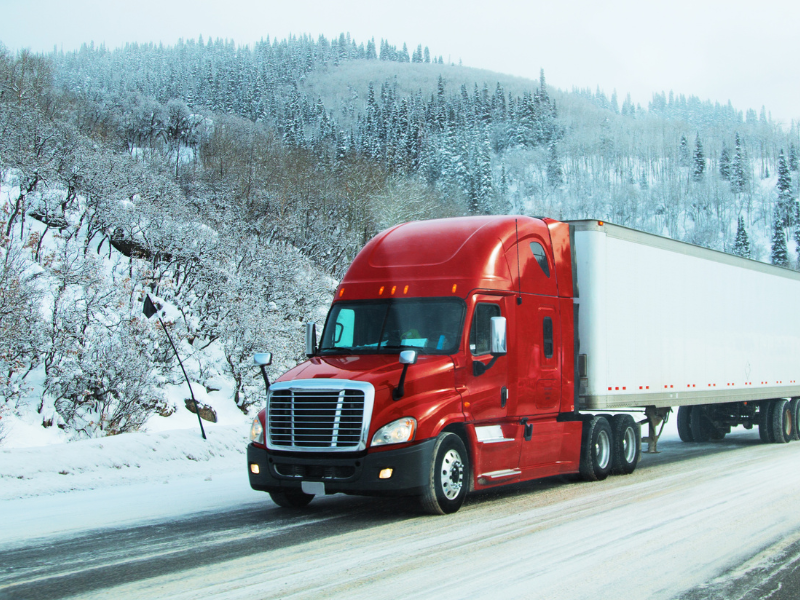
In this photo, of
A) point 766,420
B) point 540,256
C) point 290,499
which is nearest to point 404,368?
point 290,499

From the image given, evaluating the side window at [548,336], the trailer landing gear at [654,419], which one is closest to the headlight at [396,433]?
the side window at [548,336]

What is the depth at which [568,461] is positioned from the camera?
1187 cm

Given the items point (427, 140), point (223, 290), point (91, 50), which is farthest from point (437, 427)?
point (91, 50)

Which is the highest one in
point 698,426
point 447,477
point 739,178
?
point 739,178

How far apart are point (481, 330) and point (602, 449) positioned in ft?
14.0

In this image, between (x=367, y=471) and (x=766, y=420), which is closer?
(x=367, y=471)

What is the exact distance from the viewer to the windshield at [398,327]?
9.59 meters

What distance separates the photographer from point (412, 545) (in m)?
7.40

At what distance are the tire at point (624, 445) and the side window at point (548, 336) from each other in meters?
2.80

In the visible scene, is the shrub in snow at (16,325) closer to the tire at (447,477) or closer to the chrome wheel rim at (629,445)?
the tire at (447,477)

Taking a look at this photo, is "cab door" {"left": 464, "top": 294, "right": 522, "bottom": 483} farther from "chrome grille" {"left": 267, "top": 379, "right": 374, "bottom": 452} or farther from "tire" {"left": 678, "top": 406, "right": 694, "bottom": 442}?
"tire" {"left": 678, "top": 406, "right": 694, "bottom": 442}

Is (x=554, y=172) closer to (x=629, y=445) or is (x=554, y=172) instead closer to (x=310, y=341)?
(x=629, y=445)

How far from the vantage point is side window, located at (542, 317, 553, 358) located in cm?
1127

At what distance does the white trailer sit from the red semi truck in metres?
0.04
